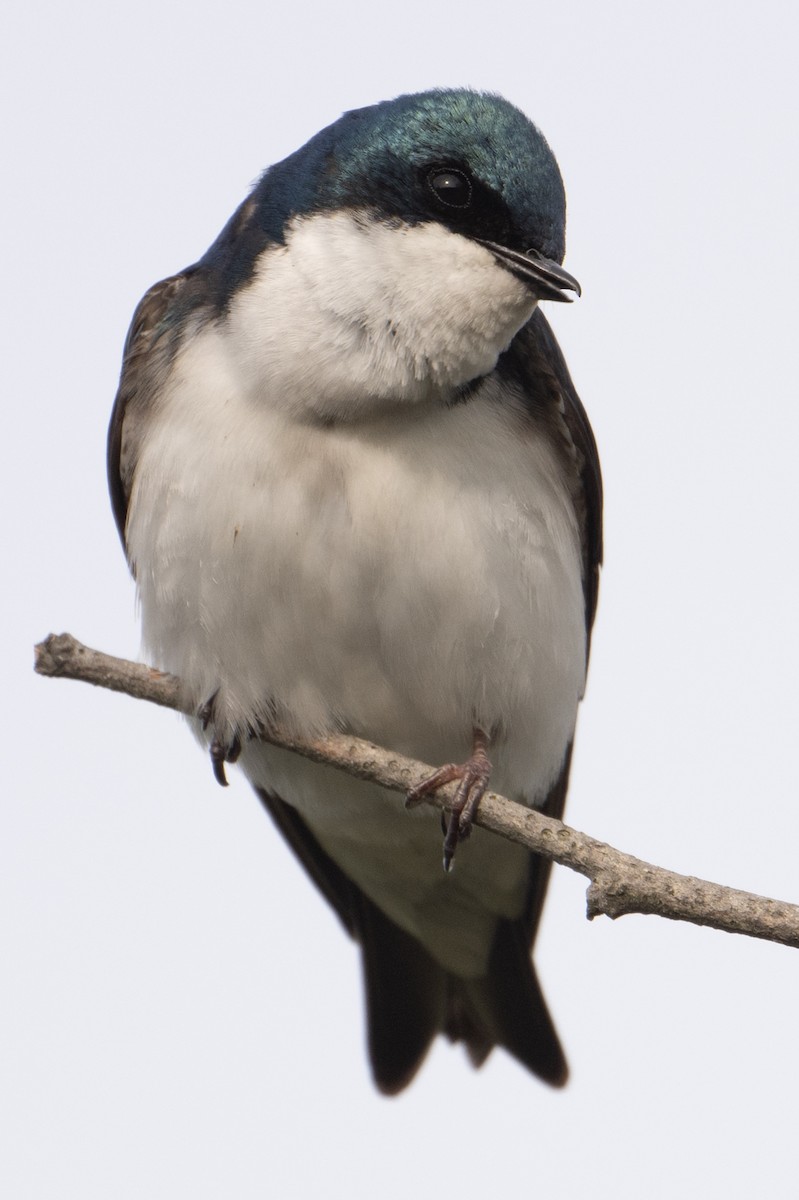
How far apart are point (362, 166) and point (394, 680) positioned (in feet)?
4.28

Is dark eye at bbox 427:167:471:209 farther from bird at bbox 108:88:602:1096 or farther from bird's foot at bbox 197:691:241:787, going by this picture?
bird's foot at bbox 197:691:241:787

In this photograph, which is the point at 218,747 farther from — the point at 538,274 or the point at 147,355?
the point at 538,274

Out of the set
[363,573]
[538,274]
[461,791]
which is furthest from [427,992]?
[538,274]

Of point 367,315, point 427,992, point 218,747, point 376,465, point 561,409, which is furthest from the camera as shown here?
point 427,992

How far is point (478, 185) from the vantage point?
155 inches

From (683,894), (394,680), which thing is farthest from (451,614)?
(683,894)

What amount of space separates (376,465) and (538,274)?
66 centimetres

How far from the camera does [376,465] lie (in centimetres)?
423

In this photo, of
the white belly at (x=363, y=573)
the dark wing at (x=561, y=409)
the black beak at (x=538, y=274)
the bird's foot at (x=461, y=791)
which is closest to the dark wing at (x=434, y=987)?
the dark wing at (x=561, y=409)

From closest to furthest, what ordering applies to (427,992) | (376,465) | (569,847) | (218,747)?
(569,847) < (376,465) < (218,747) < (427,992)

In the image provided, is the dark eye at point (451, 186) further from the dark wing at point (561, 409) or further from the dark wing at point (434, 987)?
the dark wing at point (434, 987)

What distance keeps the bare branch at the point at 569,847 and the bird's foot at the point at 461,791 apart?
0.50ft

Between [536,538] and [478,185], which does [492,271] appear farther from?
[536,538]

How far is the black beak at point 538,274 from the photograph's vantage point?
149 inches
